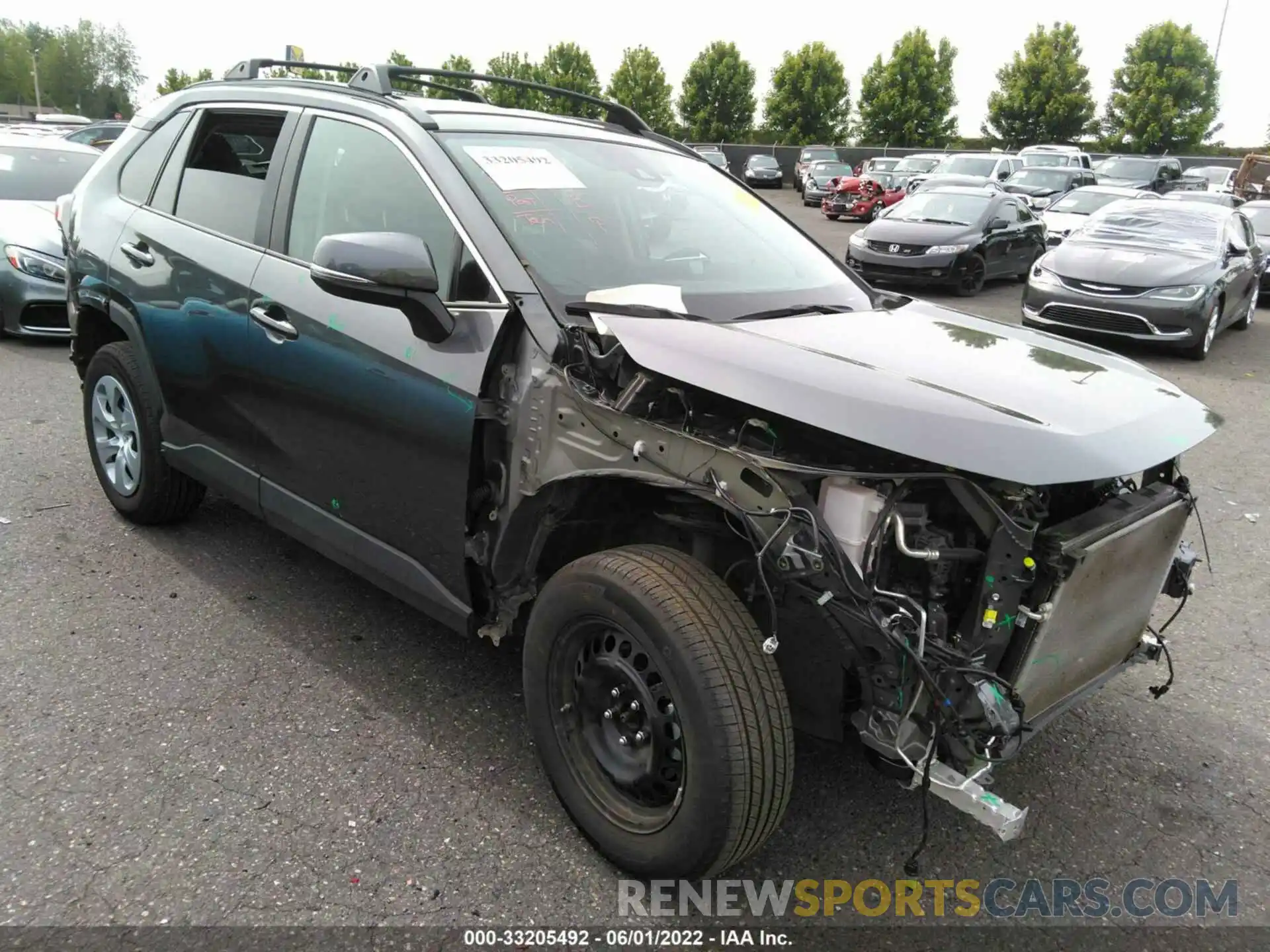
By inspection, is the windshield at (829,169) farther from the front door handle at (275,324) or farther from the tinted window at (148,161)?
the front door handle at (275,324)

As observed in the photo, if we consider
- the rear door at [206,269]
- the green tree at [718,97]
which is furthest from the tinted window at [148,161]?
the green tree at [718,97]

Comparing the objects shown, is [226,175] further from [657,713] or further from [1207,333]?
[1207,333]

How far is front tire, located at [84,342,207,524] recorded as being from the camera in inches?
157

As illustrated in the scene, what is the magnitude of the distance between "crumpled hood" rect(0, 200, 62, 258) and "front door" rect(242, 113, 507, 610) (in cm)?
581

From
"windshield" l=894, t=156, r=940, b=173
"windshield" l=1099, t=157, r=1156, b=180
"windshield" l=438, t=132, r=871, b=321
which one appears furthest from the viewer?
"windshield" l=894, t=156, r=940, b=173

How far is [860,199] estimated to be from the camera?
78.4 feet

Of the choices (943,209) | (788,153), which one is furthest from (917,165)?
(943,209)

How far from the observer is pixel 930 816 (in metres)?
2.78

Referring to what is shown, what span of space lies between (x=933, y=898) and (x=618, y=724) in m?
0.95

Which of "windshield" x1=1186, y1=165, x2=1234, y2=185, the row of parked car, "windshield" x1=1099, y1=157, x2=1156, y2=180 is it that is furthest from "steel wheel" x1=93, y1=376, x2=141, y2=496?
"windshield" x1=1186, y1=165, x2=1234, y2=185

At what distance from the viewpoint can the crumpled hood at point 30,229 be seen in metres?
7.80

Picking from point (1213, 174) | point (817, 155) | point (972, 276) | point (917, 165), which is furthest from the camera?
point (817, 155)

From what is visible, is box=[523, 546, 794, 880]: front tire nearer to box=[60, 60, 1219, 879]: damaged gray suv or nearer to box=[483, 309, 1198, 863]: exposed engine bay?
box=[60, 60, 1219, 879]: damaged gray suv

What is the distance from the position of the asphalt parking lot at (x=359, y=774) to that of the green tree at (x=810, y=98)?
5191 cm
